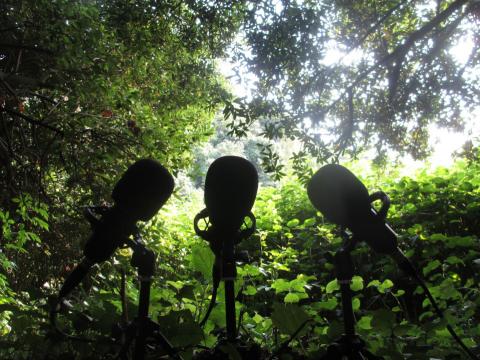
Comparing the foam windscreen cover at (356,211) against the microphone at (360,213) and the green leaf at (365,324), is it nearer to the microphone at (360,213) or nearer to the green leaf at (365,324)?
the microphone at (360,213)

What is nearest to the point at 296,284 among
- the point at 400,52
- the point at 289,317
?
the point at 289,317

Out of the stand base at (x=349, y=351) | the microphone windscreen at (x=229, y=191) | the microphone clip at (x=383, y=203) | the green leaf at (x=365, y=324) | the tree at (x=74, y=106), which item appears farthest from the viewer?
the tree at (x=74, y=106)

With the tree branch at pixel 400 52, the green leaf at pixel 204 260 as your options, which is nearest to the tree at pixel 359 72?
the tree branch at pixel 400 52

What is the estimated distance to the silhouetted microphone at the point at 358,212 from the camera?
107 cm

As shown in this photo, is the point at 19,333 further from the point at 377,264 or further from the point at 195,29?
the point at 195,29

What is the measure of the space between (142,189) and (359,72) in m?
3.55

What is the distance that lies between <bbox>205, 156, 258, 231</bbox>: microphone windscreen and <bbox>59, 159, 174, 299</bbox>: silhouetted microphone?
6.7 inches

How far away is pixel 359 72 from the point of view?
4.08m

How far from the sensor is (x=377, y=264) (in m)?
3.60

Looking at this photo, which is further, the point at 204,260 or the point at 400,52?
the point at 400,52

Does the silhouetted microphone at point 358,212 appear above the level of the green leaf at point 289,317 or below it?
above

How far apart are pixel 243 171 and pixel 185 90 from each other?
12.1 feet

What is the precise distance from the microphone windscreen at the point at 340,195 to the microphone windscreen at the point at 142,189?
0.49 meters

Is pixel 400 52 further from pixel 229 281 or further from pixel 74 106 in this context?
pixel 229 281
